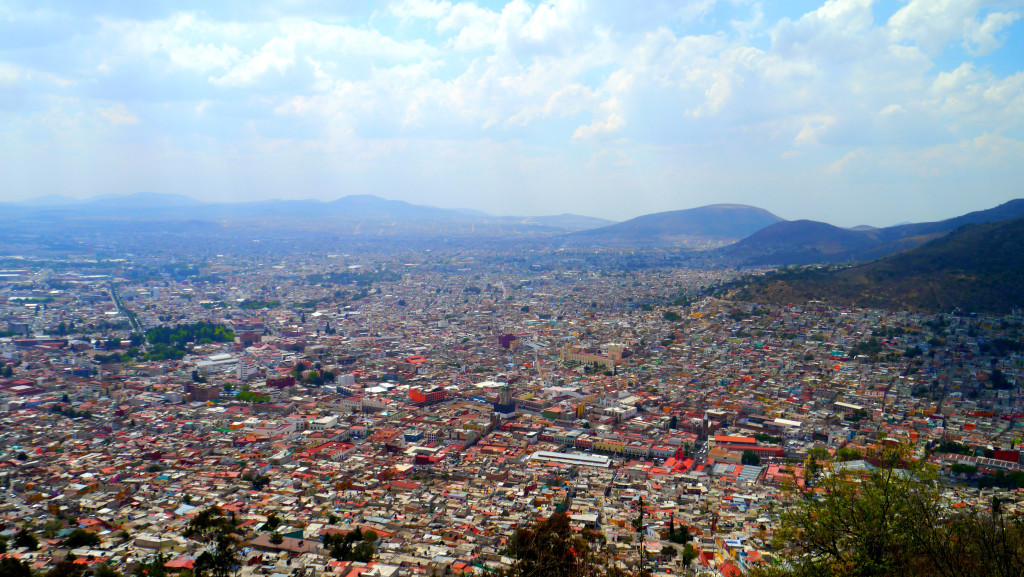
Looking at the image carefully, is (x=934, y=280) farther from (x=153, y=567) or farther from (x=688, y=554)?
(x=153, y=567)

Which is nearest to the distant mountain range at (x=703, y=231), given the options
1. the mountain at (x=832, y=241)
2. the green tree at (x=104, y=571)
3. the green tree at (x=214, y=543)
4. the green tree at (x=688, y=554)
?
the mountain at (x=832, y=241)

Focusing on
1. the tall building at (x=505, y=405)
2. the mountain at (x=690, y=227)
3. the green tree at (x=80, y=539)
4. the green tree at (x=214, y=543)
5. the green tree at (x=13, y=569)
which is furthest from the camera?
the mountain at (x=690, y=227)

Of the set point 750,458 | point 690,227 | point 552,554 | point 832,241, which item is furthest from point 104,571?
point 690,227

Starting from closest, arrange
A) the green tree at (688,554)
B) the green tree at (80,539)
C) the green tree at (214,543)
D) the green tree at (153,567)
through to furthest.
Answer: the green tree at (153,567) < the green tree at (214,543) < the green tree at (688,554) < the green tree at (80,539)

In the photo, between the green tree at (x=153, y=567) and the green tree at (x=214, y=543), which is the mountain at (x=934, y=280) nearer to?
the green tree at (x=214, y=543)

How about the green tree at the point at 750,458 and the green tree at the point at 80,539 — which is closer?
the green tree at the point at 80,539

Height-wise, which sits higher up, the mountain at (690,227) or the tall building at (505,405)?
the mountain at (690,227)
